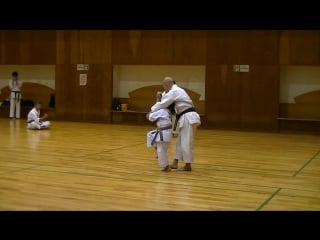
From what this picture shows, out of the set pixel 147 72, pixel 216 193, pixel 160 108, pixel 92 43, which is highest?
pixel 92 43

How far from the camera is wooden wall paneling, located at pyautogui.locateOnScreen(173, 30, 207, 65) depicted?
14133 millimetres

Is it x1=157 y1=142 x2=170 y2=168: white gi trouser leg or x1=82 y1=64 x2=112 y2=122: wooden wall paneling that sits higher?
x1=82 y1=64 x2=112 y2=122: wooden wall paneling

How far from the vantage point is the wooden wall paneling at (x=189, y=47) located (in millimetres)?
14133

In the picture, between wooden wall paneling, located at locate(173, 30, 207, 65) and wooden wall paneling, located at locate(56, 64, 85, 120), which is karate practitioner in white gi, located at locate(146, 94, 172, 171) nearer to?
wooden wall paneling, located at locate(173, 30, 207, 65)

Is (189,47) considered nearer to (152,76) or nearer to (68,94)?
(152,76)

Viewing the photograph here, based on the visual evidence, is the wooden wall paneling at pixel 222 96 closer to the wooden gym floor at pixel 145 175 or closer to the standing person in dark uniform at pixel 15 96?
the wooden gym floor at pixel 145 175

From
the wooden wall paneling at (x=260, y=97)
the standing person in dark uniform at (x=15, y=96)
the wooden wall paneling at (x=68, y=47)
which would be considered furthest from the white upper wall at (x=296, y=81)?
the standing person in dark uniform at (x=15, y=96)

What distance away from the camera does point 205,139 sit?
37.3 feet

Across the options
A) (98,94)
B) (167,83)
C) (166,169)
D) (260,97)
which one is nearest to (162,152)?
(166,169)

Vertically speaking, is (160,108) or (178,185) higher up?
(160,108)

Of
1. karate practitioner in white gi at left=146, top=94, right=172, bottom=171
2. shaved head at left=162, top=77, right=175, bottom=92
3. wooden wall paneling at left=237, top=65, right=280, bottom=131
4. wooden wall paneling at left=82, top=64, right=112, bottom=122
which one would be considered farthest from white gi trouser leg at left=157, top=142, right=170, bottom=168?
wooden wall paneling at left=82, top=64, right=112, bottom=122

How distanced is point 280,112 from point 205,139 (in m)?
3.48

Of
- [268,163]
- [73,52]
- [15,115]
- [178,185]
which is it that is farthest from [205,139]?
[15,115]
